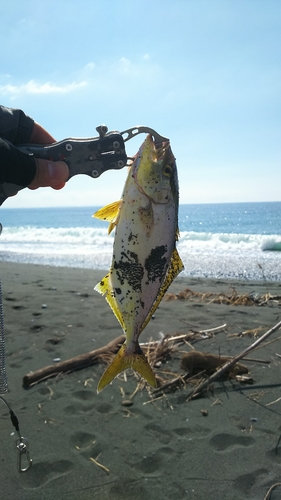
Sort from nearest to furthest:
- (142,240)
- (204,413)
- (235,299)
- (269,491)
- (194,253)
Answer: (142,240), (269,491), (204,413), (235,299), (194,253)

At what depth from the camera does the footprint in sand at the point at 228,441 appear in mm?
4504

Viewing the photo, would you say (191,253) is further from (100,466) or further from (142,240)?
(142,240)

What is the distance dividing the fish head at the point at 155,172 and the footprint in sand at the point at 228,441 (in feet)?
10.1

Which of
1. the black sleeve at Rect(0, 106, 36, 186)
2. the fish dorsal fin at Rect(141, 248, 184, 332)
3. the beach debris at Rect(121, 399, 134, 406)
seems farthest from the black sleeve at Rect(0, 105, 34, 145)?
the beach debris at Rect(121, 399, 134, 406)

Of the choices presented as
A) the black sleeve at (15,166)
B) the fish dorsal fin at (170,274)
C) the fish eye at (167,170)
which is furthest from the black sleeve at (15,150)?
the fish dorsal fin at (170,274)

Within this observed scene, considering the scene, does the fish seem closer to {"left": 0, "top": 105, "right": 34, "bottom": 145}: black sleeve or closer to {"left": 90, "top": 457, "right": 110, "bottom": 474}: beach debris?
{"left": 0, "top": 105, "right": 34, "bottom": 145}: black sleeve

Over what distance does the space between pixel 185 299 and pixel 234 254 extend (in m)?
13.2

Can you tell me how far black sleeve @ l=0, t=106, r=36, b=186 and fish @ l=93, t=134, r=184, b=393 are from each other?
585mm

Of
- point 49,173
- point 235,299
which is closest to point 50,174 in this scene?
point 49,173

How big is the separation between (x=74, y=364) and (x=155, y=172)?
4.46m

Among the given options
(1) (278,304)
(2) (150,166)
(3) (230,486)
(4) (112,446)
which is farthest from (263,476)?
(1) (278,304)

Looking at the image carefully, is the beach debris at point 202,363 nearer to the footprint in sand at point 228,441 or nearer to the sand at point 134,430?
the sand at point 134,430

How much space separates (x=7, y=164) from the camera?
2.25 m

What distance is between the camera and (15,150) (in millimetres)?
2299
